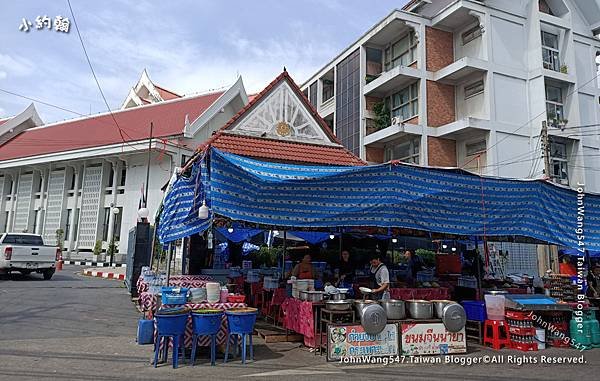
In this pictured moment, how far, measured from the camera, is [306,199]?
24.6 ft

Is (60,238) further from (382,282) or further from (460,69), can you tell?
(382,282)

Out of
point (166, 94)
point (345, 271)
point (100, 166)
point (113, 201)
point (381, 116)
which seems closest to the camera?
point (345, 271)

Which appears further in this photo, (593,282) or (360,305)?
(593,282)

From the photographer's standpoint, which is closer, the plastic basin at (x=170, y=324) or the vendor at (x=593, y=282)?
the plastic basin at (x=170, y=324)

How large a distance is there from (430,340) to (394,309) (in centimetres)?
80

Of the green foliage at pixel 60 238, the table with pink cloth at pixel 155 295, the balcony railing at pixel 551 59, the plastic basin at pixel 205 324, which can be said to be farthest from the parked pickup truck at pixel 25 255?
the balcony railing at pixel 551 59

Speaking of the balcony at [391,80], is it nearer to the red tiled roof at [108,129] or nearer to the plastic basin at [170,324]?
the red tiled roof at [108,129]

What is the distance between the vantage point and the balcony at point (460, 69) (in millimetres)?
20016

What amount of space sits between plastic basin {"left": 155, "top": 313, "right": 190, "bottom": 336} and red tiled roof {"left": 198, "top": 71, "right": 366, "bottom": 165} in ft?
16.4

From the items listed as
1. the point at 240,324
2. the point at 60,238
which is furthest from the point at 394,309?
the point at 60,238

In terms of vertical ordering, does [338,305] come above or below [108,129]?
below

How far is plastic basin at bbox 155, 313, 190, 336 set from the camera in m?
6.08

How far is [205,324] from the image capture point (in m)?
6.32

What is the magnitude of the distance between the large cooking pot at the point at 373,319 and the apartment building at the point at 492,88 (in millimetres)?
14944
